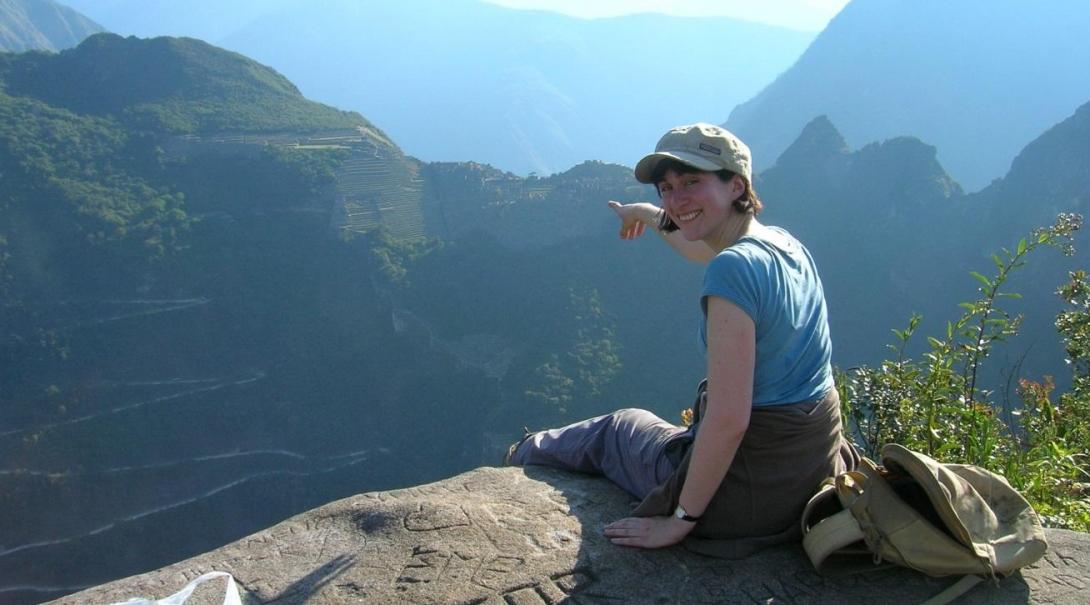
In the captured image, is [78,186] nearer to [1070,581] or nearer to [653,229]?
[653,229]

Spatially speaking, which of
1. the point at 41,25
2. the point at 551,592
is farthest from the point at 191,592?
the point at 41,25

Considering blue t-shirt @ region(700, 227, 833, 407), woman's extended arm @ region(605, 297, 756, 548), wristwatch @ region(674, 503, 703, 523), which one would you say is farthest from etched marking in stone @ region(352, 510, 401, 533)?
blue t-shirt @ region(700, 227, 833, 407)

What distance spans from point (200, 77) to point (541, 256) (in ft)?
94.0

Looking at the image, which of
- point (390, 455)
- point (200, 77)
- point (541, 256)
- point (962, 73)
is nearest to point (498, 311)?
point (541, 256)

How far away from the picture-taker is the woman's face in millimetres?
1979

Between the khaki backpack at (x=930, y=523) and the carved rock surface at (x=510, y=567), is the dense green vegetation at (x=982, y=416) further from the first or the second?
the khaki backpack at (x=930, y=523)

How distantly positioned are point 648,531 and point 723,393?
21.7 inches

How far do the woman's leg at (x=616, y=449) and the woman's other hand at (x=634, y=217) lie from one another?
78 centimetres

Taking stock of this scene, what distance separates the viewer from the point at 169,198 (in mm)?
37812

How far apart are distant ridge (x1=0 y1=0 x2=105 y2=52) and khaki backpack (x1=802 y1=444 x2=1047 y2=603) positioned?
108 meters

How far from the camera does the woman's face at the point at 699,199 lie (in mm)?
1979

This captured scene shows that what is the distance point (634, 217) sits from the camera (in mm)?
3121

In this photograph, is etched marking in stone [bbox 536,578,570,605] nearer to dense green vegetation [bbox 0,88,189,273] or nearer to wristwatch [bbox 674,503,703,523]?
wristwatch [bbox 674,503,703,523]

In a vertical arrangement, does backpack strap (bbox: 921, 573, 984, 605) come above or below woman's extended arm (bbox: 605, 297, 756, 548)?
below
